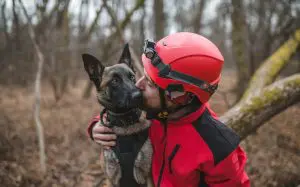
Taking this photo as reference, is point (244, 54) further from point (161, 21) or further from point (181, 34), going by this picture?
point (181, 34)

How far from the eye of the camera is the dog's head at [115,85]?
111 inches

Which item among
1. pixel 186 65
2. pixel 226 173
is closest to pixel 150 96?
pixel 186 65

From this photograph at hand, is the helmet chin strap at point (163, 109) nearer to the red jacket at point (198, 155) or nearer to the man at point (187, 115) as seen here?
the man at point (187, 115)

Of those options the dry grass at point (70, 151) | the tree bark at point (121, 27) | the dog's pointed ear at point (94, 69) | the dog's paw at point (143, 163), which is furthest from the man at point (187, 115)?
the tree bark at point (121, 27)

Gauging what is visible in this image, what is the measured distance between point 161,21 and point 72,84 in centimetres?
902

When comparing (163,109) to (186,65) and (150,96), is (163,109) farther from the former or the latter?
(186,65)

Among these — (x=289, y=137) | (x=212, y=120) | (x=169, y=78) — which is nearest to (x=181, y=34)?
(x=169, y=78)

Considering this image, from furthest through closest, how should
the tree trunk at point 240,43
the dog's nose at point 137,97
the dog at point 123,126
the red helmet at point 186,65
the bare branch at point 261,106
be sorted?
the tree trunk at point 240,43, the bare branch at point 261,106, the dog at point 123,126, the dog's nose at point 137,97, the red helmet at point 186,65

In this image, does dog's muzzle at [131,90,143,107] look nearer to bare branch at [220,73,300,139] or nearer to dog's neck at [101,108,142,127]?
dog's neck at [101,108,142,127]

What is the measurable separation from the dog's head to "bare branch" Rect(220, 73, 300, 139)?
2000 millimetres

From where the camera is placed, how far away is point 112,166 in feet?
9.75

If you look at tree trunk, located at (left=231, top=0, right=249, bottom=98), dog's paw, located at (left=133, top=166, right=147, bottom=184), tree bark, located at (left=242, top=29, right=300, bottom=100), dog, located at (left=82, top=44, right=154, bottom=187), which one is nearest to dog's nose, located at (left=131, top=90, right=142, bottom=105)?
dog, located at (left=82, top=44, right=154, bottom=187)

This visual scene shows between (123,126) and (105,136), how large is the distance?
20 centimetres

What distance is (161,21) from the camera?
A: 32.1 feet
